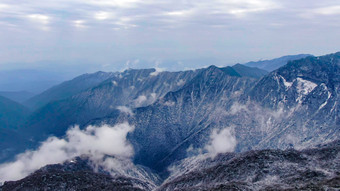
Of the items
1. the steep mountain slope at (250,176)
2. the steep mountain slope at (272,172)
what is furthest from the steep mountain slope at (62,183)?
the steep mountain slope at (272,172)

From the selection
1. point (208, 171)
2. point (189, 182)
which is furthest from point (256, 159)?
point (189, 182)

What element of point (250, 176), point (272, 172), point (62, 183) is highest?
point (62, 183)

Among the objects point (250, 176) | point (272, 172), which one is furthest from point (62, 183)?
point (272, 172)

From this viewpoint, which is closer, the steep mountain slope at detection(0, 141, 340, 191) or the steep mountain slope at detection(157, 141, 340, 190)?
the steep mountain slope at detection(157, 141, 340, 190)

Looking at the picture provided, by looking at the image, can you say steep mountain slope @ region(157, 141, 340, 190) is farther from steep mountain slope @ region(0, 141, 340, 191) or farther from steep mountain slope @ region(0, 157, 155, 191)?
steep mountain slope @ region(0, 157, 155, 191)

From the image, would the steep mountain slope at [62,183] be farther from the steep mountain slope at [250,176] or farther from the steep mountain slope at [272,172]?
the steep mountain slope at [272,172]

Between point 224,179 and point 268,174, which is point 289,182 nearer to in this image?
point 268,174

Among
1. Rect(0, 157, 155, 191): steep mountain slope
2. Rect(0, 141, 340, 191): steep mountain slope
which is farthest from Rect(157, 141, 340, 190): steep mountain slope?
Rect(0, 157, 155, 191): steep mountain slope

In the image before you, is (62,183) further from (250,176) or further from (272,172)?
(272,172)
